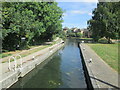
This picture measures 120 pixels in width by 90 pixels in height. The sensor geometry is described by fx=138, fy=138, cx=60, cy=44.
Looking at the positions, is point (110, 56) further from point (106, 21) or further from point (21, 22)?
point (106, 21)

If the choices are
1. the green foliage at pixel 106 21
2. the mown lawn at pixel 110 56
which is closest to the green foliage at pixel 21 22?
the mown lawn at pixel 110 56

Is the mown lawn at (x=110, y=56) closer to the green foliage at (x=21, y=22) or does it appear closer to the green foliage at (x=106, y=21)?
the green foliage at (x=21, y=22)

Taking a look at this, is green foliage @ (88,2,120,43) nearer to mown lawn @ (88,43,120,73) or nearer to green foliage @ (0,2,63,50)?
mown lawn @ (88,43,120,73)

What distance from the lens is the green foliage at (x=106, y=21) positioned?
3809 cm

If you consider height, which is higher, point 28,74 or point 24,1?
point 24,1

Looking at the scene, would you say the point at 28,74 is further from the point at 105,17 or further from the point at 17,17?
the point at 105,17

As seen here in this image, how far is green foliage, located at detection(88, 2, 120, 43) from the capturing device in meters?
38.1

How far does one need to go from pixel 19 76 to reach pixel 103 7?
35.8 m

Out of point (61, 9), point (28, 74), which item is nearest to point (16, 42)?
point (28, 74)

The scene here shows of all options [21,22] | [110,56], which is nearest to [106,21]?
[110,56]

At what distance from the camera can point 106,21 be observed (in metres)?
37.9

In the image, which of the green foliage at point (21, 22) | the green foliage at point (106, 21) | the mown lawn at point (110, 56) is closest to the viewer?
the mown lawn at point (110, 56)

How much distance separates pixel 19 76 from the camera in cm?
1026

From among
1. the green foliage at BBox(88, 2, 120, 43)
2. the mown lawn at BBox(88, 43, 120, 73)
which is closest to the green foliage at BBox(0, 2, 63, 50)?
the mown lawn at BBox(88, 43, 120, 73)
